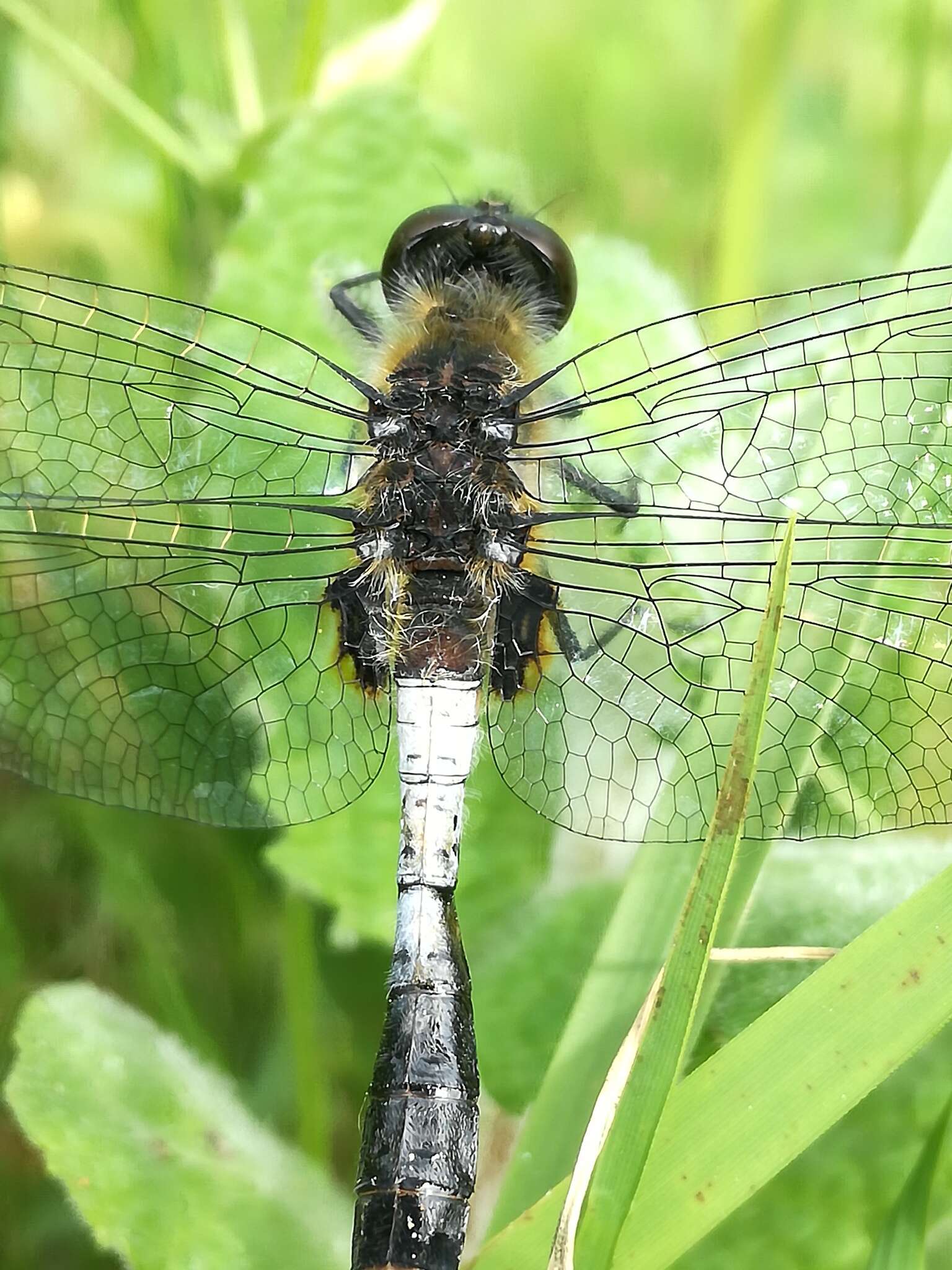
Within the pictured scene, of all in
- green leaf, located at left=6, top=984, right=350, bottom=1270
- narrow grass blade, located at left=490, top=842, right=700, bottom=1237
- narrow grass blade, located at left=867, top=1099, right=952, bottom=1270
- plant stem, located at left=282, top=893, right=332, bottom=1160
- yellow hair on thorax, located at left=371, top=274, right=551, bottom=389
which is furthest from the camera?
plant stem, located at left=282, top=893, right=332, bottom=1160

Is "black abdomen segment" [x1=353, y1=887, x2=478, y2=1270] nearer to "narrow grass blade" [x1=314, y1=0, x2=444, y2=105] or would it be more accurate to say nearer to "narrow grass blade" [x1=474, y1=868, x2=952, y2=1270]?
"narrow grass blade" [x1=474, y1=868, x2=952, y2=1270]

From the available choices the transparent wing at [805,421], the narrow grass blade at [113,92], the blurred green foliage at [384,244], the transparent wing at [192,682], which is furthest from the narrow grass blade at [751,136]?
the transparent wing at [192,682]

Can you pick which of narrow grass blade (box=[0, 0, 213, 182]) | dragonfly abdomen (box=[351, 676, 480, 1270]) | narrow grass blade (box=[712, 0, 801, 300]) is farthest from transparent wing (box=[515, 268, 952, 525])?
narrow grass blade (box=[0, 0, 213, 182])

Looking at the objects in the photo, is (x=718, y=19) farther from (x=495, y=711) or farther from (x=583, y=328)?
(x=495, y=711)

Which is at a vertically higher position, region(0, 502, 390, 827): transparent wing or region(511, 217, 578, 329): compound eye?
region(511, 217, 578, 329): compound eye

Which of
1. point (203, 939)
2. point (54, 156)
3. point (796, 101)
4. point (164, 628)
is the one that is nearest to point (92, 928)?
point (203, 939)

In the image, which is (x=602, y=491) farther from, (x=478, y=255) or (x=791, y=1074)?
(x=791, y=1074)
